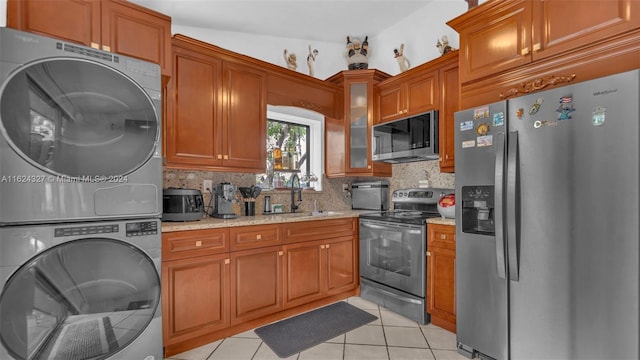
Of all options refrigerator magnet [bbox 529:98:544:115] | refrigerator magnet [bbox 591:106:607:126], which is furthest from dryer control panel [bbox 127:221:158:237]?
refrigerator magnet [bbox 591:106:607:126]

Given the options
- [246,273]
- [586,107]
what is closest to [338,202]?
[246,273]

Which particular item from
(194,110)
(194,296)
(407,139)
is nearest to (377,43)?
(407,139)

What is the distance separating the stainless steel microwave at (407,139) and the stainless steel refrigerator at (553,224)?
32.0 inches

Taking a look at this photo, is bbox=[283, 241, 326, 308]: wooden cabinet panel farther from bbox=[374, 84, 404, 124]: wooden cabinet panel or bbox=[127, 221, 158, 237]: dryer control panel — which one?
bbox=[374, 84, 404, 124]: wooden cabinet panel

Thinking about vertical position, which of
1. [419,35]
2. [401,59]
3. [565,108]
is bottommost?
[565,108]

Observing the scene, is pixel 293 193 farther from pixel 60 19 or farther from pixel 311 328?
pixel 60 19

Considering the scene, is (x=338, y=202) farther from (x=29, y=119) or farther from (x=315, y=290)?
(x=29, y=119)

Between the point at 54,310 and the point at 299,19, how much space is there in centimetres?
306

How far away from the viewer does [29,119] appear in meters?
1.41

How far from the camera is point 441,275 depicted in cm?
235

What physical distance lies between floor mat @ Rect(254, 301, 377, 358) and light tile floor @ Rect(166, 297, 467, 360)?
0.05 meters

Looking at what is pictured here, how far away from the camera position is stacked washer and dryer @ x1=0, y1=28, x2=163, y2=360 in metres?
1.38

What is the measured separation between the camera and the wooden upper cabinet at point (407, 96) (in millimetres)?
2826

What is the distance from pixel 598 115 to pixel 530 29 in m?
0.80
